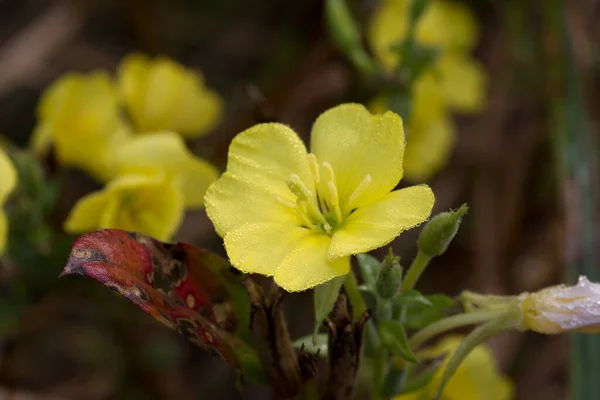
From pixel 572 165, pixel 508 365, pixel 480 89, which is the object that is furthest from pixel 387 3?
pixel 508 365

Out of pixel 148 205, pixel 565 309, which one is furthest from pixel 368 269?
pixel 148 205

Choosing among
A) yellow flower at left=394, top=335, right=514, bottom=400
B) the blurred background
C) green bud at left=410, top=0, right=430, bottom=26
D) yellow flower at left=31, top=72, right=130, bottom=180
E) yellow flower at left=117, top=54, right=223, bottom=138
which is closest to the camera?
yellow flower at left=394, top=335, right=514, bottom=400

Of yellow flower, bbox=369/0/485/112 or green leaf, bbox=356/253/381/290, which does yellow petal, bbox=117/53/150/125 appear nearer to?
yellow flower, bbox=369/0/485/112

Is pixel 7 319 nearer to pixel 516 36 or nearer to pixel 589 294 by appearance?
pixel 589 294

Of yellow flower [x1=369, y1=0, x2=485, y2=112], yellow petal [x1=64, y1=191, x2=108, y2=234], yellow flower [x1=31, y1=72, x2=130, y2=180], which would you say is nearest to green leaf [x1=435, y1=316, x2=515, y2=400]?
yellow petal [x1=64, y1=191, x2=108, y2=234]

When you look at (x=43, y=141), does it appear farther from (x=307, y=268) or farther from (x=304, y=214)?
(x=307, y=268)

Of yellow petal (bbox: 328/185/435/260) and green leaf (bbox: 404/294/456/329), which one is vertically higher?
yellow petal (bbox: 328/185/435/260)

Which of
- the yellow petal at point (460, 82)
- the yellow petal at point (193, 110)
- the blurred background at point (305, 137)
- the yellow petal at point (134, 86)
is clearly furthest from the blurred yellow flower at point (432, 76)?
the yellow petal at point (134, 86)
